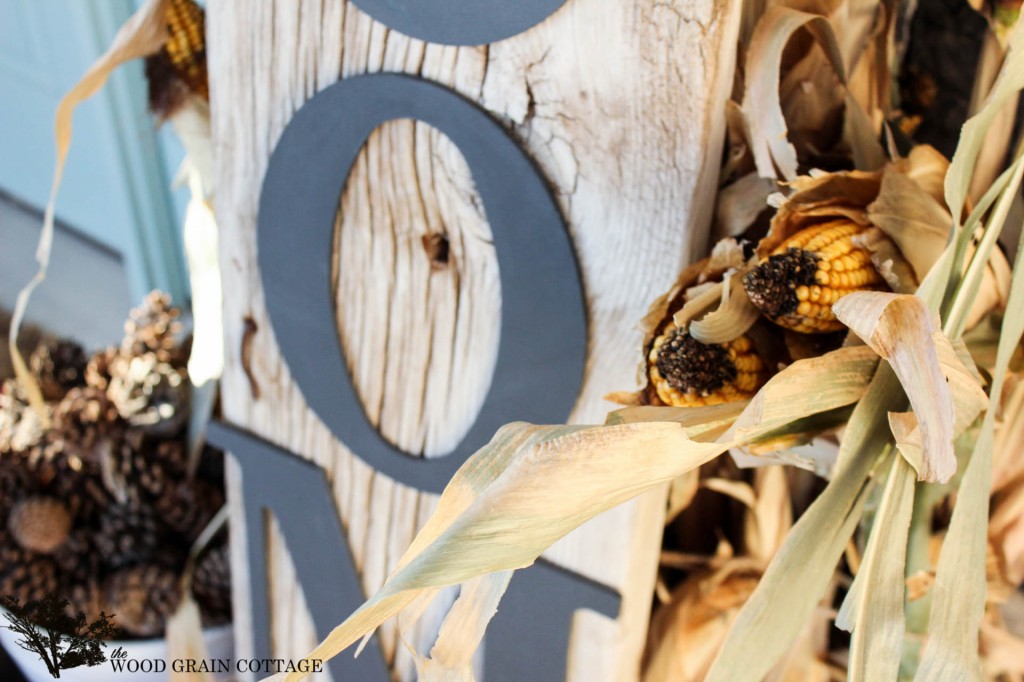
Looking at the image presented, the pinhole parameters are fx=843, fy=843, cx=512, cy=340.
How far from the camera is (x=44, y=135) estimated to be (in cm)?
128

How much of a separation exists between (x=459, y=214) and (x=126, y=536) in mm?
534

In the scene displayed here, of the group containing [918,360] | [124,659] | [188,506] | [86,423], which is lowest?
[124,659]

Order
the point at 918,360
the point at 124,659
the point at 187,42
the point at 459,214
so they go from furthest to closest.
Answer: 1. the point at 124,659
2. the point at 187,42
3. the point at 459,214
4. the point at 918,360

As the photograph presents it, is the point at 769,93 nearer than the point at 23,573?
Yes

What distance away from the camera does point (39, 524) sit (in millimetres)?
796

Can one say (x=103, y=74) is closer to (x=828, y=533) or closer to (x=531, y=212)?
(x=531, y=212)

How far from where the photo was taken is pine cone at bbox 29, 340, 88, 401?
0.91m

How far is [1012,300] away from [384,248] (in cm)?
37

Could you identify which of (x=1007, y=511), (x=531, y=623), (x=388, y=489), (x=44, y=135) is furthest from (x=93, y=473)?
(x=1007, y=511)

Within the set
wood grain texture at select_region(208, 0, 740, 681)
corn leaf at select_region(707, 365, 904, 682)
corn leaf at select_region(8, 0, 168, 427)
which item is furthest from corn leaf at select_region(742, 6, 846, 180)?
corn leaf at select_region(8, 0, 168, 427)

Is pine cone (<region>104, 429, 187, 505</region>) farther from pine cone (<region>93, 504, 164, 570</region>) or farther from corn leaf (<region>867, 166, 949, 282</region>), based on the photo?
corn leaf (<region>867, 166, 949, 282</region>)

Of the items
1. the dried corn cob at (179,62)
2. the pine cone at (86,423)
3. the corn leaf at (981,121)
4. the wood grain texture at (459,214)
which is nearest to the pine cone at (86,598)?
the pine cone at (86,423)

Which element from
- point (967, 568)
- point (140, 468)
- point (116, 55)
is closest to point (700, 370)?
point (967, 568)

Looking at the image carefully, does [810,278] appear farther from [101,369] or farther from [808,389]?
[101,369]
